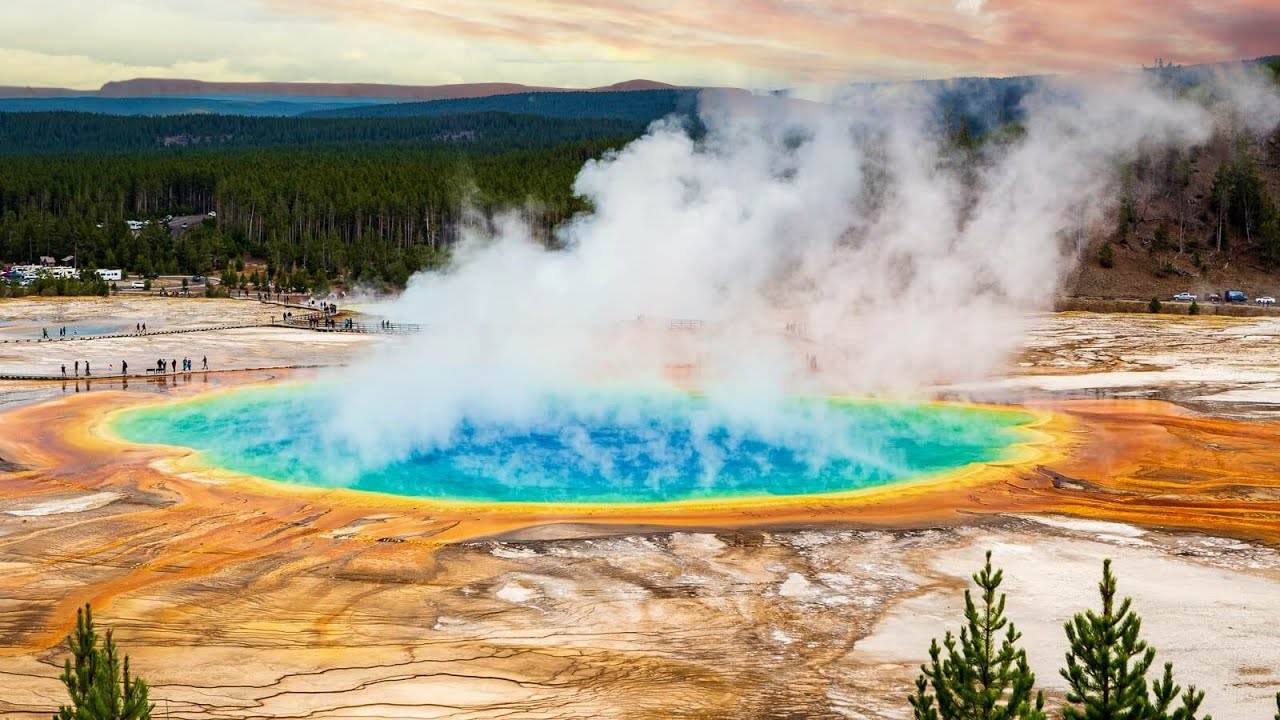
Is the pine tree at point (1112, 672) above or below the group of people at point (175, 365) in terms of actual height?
above

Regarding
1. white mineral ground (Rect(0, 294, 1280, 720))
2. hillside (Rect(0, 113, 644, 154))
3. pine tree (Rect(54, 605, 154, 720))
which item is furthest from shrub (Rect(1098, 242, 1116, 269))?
hillside (Rect(0, 113, 644, 154))

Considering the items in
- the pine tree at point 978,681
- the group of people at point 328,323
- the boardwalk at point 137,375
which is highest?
the pine tree at point 978,681

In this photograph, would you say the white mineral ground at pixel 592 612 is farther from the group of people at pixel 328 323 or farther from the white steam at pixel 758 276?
the group of people at pixel 328 323

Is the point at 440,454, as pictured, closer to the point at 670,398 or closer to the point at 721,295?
the point at 670,398

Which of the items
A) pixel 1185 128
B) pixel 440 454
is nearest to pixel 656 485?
pixel 440 454

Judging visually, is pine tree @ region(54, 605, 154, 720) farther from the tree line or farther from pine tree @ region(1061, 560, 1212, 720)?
the tree line

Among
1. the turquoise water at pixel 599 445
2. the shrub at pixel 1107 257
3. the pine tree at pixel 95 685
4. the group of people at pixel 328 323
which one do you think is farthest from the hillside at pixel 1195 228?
the pine tree at pixel 95 685

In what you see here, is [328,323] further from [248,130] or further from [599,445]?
[248,130]
